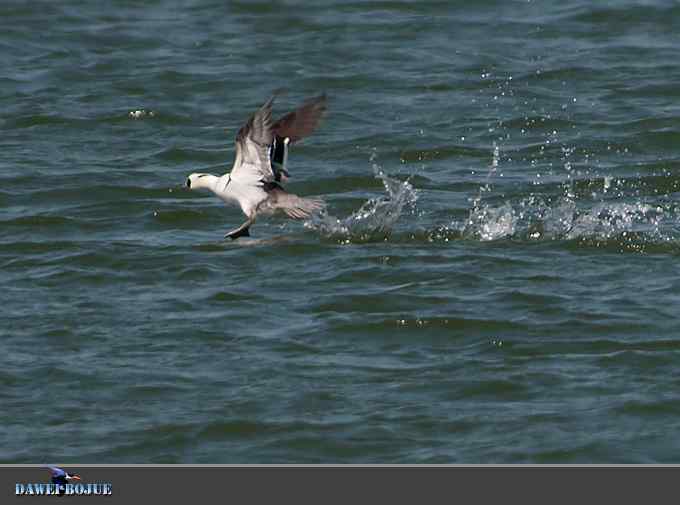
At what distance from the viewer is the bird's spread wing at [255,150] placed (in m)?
11.5

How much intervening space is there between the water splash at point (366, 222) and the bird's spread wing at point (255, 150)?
66 centimetres

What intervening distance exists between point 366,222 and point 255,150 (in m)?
1.09

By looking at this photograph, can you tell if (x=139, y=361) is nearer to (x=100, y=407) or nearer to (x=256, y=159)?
(x=100, y=407)

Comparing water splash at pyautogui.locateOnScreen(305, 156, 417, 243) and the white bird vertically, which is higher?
the white bird

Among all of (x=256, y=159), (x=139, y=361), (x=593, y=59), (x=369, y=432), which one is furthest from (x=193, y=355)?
(x=593, y=59)

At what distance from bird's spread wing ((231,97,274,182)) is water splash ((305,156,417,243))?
0.66 meters

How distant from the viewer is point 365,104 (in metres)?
16.5
